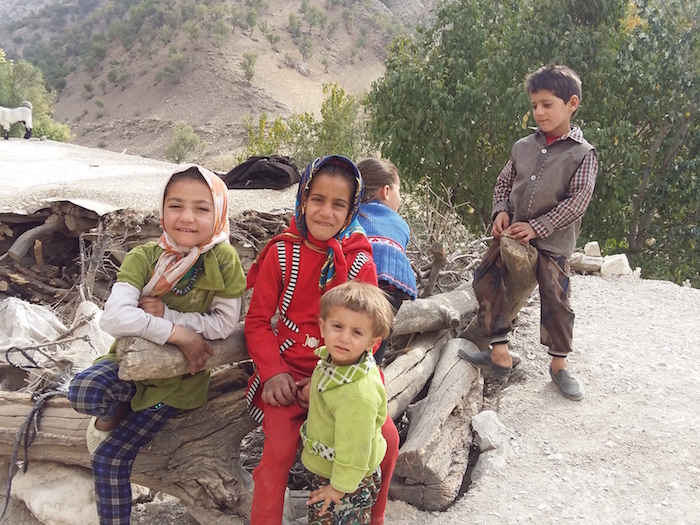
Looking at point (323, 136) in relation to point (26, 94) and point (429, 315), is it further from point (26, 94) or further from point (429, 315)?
point (26, 94)

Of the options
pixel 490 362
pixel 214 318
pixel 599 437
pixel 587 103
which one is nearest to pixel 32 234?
pixel 214 318

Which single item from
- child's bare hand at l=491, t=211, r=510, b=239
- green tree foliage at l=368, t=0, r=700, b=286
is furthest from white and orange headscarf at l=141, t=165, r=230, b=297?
green tree foliage at l=368, t=0, r=700, b=286

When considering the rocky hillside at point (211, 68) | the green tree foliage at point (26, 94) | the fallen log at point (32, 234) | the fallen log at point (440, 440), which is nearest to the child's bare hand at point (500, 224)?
the fallen log at point (440, 440)

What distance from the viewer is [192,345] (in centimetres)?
201

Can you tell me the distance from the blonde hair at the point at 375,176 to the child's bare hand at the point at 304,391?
4.19 ft

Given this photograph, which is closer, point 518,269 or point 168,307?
point 168,307

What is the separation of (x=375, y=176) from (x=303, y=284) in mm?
1054

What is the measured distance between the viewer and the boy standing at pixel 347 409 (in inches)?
69.2

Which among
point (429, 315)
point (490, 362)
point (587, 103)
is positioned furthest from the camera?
point (587, 103)

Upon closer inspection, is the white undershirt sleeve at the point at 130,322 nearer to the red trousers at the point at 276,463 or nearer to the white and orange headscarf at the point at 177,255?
the white and orange headscarf at the point at 177,255

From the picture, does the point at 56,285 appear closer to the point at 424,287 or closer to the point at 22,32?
the point at 424,287

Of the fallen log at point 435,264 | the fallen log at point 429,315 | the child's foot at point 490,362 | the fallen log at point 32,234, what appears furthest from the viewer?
the fallen log at point 32,234

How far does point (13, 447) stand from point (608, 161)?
634 centimetres

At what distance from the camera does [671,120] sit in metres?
6.91
